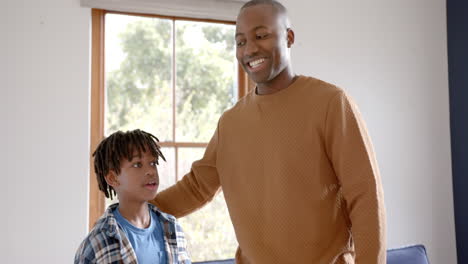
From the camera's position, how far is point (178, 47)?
3.18 meters

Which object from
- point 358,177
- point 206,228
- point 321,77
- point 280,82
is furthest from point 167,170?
point 358,177

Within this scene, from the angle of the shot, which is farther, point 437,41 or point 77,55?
point 437,41

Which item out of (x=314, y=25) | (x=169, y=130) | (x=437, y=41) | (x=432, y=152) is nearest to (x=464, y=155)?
(x=432, y=152)

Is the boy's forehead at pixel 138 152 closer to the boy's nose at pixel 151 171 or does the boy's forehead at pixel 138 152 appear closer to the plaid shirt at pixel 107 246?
the boy's nose at pixel 151 171

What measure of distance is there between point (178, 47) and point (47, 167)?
105 centimetres

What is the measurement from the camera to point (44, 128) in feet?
9.02

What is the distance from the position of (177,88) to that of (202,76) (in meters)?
0.19

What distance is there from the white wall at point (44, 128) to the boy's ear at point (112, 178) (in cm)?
118

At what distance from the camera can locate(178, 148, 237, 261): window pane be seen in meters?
3.17

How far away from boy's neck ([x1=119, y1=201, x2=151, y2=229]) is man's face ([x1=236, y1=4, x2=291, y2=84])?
0.55m

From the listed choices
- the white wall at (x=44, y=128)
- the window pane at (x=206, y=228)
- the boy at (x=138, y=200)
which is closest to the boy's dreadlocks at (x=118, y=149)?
the boy at (x=138, y=200)

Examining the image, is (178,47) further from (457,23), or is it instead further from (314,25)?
(457,23)

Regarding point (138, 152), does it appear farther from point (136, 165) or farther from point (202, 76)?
point (202, 76)

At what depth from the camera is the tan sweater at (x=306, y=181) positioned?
1438mm
